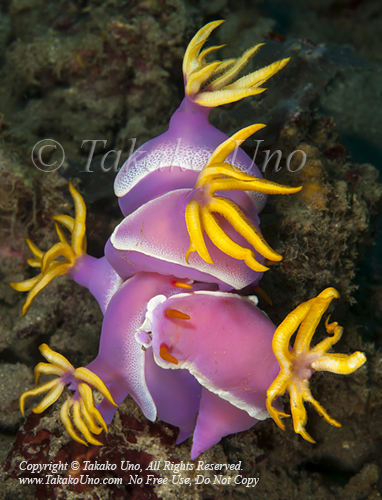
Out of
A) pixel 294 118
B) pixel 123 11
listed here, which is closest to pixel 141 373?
pixel 294 118

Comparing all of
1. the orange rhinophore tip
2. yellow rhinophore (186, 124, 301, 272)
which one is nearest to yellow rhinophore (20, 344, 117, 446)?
the orange rhinophore tip

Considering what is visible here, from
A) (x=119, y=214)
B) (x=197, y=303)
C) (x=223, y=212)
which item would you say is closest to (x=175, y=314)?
(x=197, y=303)

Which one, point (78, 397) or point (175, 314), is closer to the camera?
point (175, 314)

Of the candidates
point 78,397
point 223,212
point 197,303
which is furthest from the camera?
point 78,397

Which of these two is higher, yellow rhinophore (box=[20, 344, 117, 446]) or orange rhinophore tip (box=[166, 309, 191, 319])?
orange rhinophore tip (box=[166, 309, 191, 319])

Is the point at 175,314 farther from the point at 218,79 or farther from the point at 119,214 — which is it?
the point at 119,214

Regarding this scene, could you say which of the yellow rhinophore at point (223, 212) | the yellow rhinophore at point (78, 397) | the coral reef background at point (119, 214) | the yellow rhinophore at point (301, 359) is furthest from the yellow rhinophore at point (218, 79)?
the yellow rhinophore at point (78, 397)

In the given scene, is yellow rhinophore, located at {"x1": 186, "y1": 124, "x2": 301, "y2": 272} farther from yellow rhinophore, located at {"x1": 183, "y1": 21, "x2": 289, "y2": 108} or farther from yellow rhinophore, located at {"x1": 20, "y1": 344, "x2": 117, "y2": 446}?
yellow rhinophore, located at {"x1": 20, "y1": 344, "x2": 117, "y2": 446}
